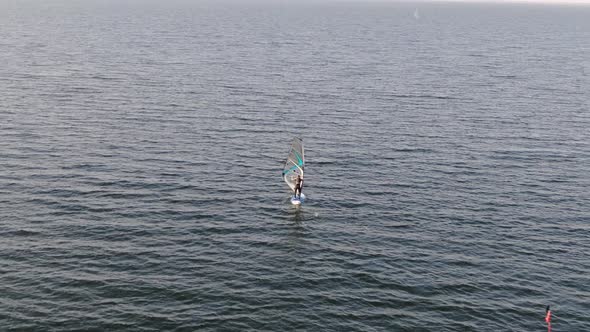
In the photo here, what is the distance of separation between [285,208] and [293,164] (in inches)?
254

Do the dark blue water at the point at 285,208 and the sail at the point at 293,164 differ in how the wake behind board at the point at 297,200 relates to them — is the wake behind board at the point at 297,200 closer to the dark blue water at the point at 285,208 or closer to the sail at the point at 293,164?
the dark blue water at the point at 285,208

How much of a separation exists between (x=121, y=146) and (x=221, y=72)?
218 feet

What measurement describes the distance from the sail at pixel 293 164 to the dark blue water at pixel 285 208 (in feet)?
11.0

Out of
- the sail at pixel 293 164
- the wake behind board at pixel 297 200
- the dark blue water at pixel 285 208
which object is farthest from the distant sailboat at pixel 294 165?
the dark blue water at pixel 285 208

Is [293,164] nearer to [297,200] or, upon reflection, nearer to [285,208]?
[297,200]

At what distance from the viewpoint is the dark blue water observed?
51594mm

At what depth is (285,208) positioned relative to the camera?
71812mm

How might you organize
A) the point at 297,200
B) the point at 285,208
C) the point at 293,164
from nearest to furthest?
the point at 297,200 → the point at 285,208 → the point at 293,164

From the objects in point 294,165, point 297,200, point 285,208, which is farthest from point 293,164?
point 285,208

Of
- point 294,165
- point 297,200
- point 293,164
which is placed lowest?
point 297,200

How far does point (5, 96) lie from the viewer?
4454 inches

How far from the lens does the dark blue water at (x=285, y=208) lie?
5159 centimetres

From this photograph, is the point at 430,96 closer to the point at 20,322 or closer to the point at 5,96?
the point at 5,96

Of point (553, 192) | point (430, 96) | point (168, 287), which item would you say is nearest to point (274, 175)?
point (168, 287)
